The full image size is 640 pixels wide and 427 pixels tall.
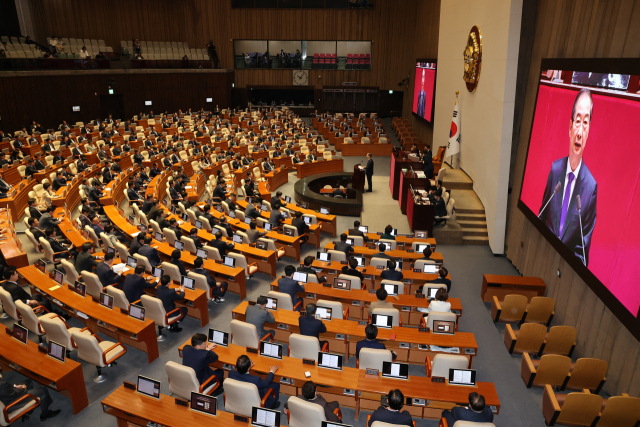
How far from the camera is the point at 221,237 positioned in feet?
36.1

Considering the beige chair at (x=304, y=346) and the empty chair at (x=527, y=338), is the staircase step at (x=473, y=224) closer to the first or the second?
the empty chair at (x=527, y=338)

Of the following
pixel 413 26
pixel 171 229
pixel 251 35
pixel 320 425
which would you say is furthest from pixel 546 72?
pixel 251 35

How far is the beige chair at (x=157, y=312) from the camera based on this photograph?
24.1 ft

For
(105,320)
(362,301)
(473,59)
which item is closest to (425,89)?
(473,59)

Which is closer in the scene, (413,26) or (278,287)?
(278,287)

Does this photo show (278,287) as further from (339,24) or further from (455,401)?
(339,24)

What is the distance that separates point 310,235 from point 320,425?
301 inches

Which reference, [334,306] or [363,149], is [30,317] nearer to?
[334,306]

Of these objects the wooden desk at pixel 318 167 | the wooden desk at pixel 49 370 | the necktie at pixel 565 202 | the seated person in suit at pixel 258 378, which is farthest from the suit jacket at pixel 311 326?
the wooden desk at pixel 318 167

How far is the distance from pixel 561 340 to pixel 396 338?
2861 mm

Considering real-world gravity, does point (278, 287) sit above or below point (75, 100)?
below

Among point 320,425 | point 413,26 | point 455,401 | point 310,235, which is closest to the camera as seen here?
point 320,425

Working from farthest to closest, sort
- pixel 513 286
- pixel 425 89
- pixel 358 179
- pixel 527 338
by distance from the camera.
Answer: pixel 425 89 < pixel 358 179 < pixel 513 286 < pixel 527 338

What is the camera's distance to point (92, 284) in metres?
8.02
